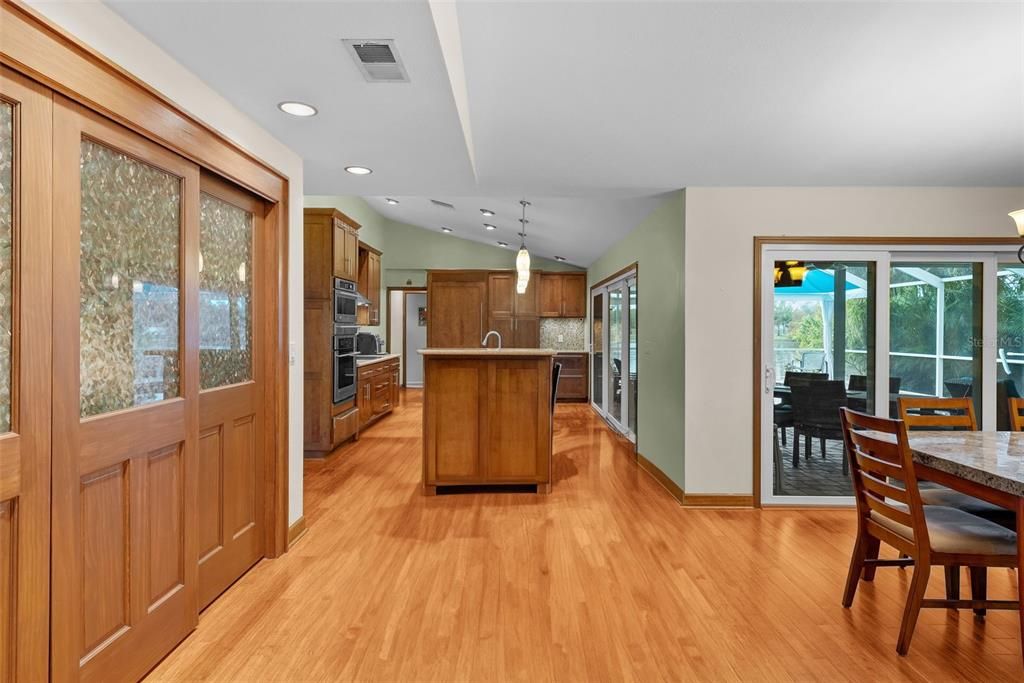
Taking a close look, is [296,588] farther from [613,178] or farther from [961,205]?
[961,205]

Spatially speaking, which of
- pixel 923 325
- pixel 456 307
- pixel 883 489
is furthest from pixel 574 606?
pixel 456 307

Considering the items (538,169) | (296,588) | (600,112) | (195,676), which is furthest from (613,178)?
(195,676)

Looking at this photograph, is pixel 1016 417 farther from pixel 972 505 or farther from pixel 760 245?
pixel 760 245

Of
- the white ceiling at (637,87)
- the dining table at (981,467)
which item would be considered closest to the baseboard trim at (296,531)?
the white ceiling at (637,87)

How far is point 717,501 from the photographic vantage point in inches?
149

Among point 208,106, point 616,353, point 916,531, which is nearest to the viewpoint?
point 916,531

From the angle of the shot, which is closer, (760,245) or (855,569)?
(855,569)

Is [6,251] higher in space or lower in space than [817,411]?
higher

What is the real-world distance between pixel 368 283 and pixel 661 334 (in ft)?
14.3

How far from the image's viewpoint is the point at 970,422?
2795mm

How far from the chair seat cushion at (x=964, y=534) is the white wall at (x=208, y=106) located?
10.0ft

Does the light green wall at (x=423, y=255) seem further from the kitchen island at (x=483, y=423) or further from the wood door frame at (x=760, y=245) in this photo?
the wood door frame at (x=760, y=245)

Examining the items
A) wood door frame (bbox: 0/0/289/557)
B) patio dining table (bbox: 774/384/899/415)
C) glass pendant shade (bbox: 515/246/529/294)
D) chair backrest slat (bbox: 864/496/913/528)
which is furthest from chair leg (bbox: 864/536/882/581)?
glass pendant shade (bbox: 515/246/529/294)

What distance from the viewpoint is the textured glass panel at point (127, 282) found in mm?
1677
